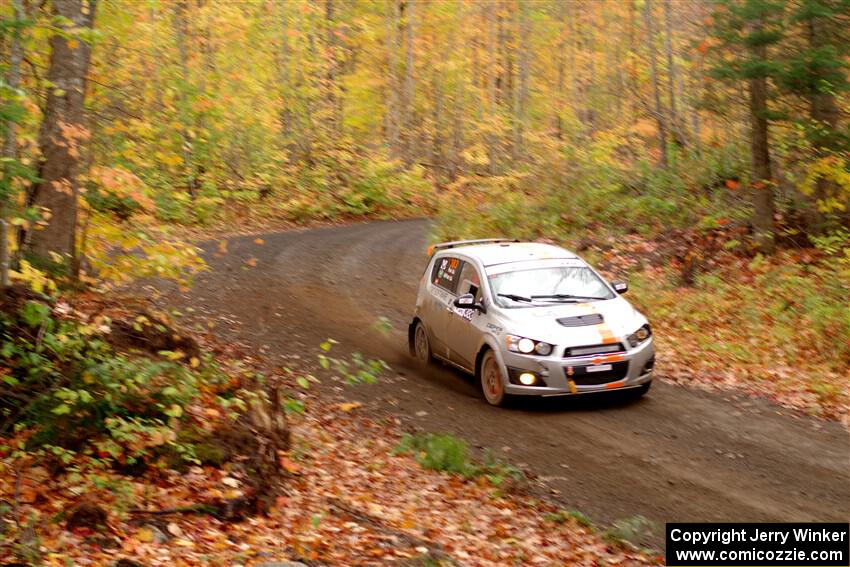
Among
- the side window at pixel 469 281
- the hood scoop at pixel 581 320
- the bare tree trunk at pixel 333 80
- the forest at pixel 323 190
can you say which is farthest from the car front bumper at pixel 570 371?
the bare tree trunk at pixel 333 80

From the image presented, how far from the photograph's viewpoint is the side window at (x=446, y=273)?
1315 cm

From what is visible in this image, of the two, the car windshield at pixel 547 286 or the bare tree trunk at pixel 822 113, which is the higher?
the bare tree trunk at pixel 822 113

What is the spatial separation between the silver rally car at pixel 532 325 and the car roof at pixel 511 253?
0.05ft

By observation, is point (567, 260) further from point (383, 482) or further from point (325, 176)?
point (325, 176)

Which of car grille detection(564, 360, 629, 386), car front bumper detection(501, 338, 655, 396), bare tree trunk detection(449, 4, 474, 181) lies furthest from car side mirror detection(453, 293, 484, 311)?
bare tree trunk detection(449, 4, 474, 181)

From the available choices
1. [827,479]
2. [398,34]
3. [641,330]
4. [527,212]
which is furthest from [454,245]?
[398,34]

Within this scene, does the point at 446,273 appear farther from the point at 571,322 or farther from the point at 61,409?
the point at 61,409

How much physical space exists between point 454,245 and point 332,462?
238 inches

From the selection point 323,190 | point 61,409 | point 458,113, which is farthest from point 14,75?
point 458,113

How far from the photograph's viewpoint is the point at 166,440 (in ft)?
24.4

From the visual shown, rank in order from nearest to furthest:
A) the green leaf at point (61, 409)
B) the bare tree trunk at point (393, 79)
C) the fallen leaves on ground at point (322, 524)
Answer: the fallen leaves on ground at point (322, 524) < the green leaf at point (61, 409) < the bare tree trunk at point (393, 79)

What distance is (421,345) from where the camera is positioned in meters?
13.9

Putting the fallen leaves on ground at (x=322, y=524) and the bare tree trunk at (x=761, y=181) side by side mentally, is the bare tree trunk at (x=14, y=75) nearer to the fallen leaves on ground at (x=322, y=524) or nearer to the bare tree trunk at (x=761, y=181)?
the fallen leaves on ground at (x=322, y=524)

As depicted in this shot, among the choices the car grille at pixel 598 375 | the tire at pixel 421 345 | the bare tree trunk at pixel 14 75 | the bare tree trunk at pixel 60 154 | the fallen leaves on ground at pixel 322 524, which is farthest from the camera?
the tire at pixel 421 345
